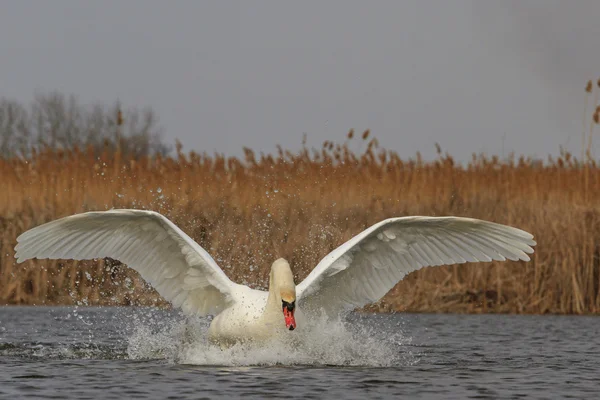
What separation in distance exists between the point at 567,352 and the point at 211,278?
3.50m

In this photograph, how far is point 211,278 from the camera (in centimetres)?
992

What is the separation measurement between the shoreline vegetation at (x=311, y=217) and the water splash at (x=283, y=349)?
366 cm

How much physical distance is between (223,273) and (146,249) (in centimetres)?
69

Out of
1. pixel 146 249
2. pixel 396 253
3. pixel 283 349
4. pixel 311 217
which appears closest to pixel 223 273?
pixel 146 249

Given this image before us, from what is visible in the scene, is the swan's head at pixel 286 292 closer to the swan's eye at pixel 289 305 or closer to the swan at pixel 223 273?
the swan's eye at pixel 289 305

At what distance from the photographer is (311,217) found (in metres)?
15.3

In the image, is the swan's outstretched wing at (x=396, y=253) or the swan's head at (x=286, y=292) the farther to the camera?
the swan's outstretched wing at (x=396, y=253)

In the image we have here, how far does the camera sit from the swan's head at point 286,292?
8.97m

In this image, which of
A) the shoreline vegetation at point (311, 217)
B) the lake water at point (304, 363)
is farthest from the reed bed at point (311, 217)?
the lake water at point (304, 363)

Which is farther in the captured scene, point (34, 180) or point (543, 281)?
point (34, 180)

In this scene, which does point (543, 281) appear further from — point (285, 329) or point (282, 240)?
point (285, 329)

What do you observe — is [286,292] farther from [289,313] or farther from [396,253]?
[396,253]

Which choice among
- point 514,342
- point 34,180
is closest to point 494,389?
point 514,342

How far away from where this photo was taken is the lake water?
8.48 m
